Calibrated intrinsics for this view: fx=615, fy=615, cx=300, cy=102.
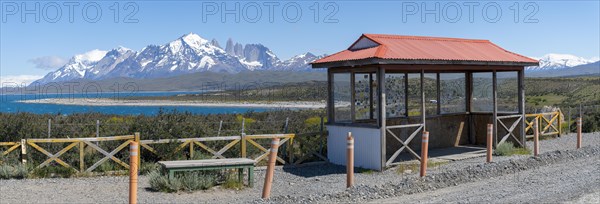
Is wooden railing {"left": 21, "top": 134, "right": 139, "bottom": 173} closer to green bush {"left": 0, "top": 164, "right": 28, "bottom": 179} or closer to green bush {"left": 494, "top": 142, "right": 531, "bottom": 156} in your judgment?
green bush {"left": 0, "top": 164, "right": 28, "bottom": 179}

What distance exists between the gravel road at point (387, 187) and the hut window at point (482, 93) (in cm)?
353

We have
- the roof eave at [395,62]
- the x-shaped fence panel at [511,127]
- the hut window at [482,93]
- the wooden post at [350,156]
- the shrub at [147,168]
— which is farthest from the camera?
the hut window at [482,93]

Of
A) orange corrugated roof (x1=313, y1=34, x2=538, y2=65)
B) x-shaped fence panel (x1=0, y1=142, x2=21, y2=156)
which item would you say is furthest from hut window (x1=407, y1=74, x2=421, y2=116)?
x-shaped fence panel (x1=0, y1=142, x2=21, y2=156)

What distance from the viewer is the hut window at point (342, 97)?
1566 cm

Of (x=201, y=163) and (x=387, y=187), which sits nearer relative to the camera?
(x=387, y=187)

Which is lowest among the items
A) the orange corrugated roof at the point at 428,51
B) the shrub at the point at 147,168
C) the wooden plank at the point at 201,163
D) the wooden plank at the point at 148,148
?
the shrub at the point at 147,168

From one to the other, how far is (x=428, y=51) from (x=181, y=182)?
23.4ft

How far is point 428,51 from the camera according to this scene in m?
15.4

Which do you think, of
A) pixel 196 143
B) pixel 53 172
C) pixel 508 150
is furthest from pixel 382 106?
pixel 53 172

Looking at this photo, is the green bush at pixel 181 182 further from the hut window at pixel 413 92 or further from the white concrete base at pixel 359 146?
the hut window at pixel 413 92

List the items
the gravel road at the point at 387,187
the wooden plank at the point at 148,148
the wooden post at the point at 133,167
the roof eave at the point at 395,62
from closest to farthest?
the wooden post at the point at 133,167, the gravel road at the point at 387,187, the roof eave at the point at 395,62, the wooden plank at the point at 148,148

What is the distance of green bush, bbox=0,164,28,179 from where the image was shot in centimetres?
1340

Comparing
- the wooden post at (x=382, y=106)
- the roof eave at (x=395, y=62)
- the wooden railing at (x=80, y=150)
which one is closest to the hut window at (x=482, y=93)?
the roof eave at (x=395, y=62)

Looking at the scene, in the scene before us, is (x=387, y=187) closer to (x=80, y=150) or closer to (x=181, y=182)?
(x=181, y=182)
